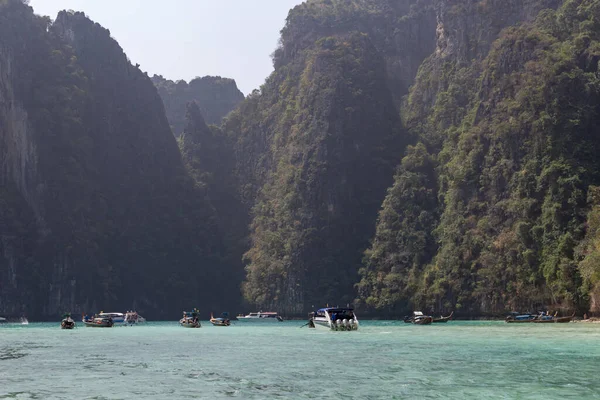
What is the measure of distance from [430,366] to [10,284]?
12150cm

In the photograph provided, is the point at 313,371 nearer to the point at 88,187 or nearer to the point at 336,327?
the point at 336,327

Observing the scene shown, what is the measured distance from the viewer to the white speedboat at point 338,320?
7131 centimetres

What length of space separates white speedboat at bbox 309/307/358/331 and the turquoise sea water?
796 inches

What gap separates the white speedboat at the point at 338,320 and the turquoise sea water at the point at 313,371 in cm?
2022

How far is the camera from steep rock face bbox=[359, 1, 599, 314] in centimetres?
10256

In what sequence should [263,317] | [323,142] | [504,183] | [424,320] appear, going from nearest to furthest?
[424,320] → [504,183] → [263,317] → [323,142]

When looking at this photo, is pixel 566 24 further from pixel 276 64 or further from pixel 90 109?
pixel 90 109

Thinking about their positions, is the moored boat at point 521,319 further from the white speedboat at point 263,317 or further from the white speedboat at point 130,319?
the white speedboat at point 130,319

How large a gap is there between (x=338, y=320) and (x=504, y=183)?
5677 centimetres

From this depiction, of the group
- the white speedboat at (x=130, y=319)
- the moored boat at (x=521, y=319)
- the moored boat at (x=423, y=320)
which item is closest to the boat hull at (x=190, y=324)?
the white speedboat at (x=130, y=319)

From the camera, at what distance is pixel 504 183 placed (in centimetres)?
11856

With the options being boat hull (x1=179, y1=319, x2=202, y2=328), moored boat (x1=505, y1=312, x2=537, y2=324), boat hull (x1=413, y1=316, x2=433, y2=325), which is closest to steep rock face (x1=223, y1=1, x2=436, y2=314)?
boat hull (x1=179, y1=319, x2=202, y2=328)

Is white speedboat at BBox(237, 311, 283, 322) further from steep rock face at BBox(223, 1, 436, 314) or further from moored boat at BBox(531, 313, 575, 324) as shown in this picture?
moored boat at BBox(531, 313, 575, 324)

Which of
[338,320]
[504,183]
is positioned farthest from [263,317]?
[338,320]
